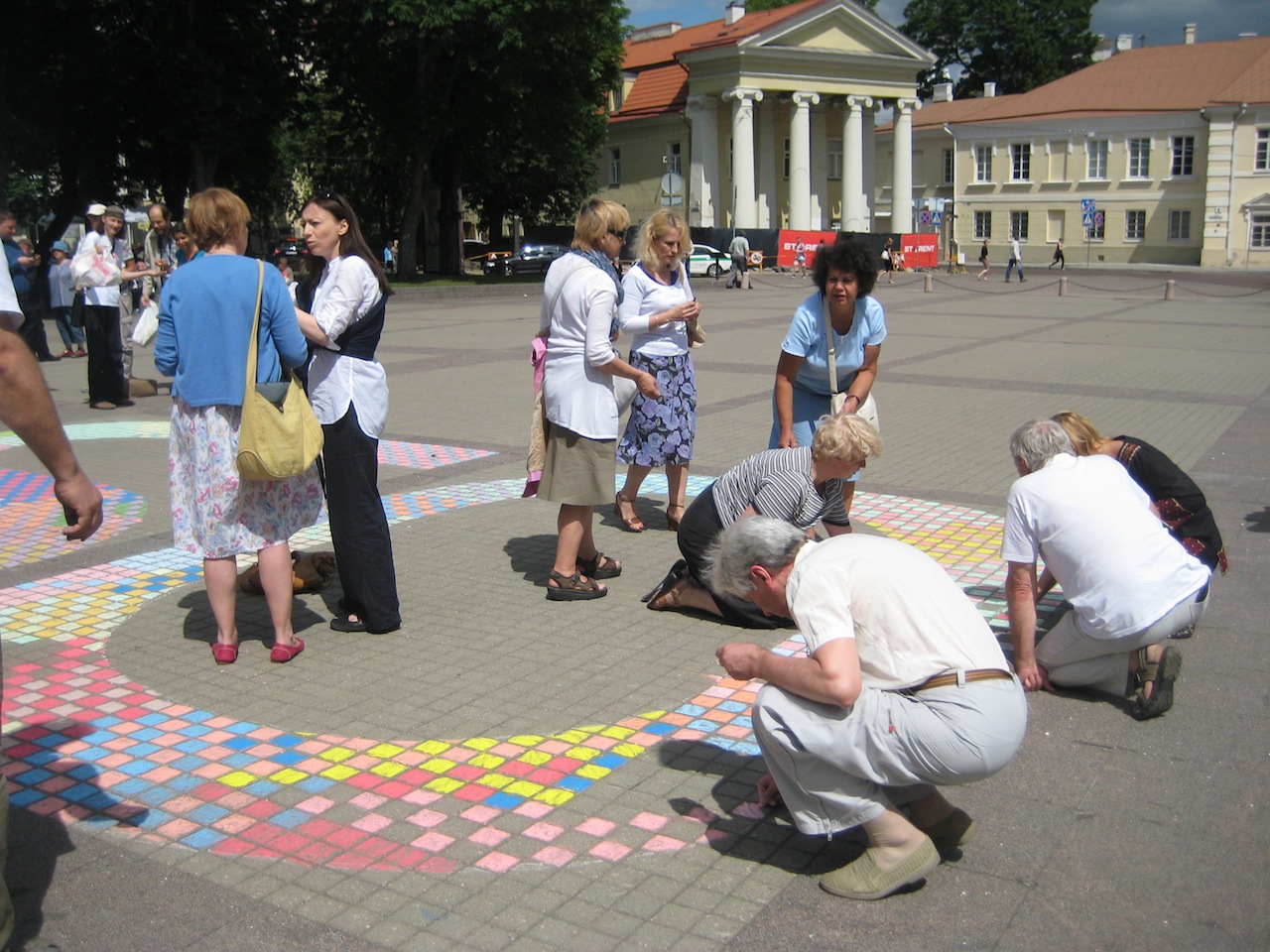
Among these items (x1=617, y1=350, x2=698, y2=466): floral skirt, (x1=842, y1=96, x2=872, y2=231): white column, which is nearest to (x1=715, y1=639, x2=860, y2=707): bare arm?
(x1=617, y1=350, x2=698, y2=466): floral skirt

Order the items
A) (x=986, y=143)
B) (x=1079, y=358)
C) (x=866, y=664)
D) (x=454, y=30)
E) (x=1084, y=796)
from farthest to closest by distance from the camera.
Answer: (x=986, y=143)
(x=454, y=30)
(x=1079, y=358)
(x=1084, y=796)
(x=866, y=664)

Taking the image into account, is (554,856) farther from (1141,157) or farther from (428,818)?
(1141,157)

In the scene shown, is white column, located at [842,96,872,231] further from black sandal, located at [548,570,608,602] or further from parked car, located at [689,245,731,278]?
black sandal, located at [548,570,608,602]

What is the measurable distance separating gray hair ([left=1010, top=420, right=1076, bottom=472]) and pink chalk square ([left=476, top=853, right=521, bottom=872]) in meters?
2.46

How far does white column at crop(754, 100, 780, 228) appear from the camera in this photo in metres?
64.8

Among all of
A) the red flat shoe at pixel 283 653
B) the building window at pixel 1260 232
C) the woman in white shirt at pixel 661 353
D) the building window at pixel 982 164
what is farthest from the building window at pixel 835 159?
the red flat shoe at pixel 283 653

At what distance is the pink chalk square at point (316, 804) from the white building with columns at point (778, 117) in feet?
187

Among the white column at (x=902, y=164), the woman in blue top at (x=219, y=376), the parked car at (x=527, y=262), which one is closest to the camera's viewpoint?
the woman in blue top at (x=219, y=376)

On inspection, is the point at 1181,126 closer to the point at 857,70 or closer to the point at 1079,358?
the point at 857,70

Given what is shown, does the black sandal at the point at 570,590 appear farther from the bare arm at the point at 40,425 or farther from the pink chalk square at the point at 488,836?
the bare arm at the point at 40,425

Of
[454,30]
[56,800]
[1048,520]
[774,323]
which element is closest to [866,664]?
[1048,520]

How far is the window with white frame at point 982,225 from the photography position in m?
71.9

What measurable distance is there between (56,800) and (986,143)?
73.1 metres

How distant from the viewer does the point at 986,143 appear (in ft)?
233
